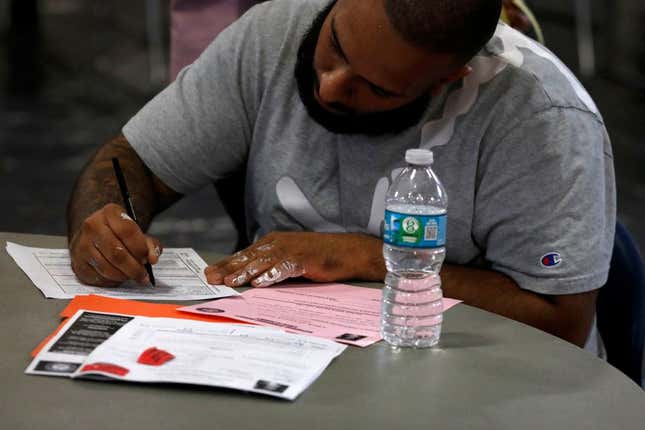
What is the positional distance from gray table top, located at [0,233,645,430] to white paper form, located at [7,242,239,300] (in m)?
0.16

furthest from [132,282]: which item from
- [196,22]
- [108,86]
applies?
[108,86]

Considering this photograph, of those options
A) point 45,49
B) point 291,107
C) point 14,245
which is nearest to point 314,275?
point 291,107

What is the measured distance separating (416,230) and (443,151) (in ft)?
1.51

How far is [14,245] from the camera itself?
1.96 m

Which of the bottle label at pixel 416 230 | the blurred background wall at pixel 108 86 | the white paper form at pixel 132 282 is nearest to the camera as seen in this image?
the bottle label at pixel 416 230

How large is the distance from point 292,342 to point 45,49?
7200mm

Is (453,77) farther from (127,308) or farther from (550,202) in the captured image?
(127,308)

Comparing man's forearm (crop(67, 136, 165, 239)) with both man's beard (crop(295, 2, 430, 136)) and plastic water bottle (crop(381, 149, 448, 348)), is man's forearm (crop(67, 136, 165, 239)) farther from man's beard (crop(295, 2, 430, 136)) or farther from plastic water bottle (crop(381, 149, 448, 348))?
plastic water bottle (crop(381, 149, 448, 348))

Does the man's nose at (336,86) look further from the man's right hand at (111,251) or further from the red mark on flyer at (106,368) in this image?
the red mark on flyer at (106,368)

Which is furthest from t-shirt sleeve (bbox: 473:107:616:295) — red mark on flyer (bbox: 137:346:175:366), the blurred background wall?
the blurred background wall

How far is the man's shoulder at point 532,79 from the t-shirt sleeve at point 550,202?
0.07ft

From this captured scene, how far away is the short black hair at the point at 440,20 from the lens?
5.87ft

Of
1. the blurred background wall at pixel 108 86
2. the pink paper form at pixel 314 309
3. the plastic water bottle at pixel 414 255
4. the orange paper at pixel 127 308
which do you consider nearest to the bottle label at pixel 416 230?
the plastic water bottle at pixel 414 255

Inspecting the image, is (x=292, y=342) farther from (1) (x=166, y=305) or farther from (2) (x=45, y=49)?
A: (2) (x=45, y=49)
